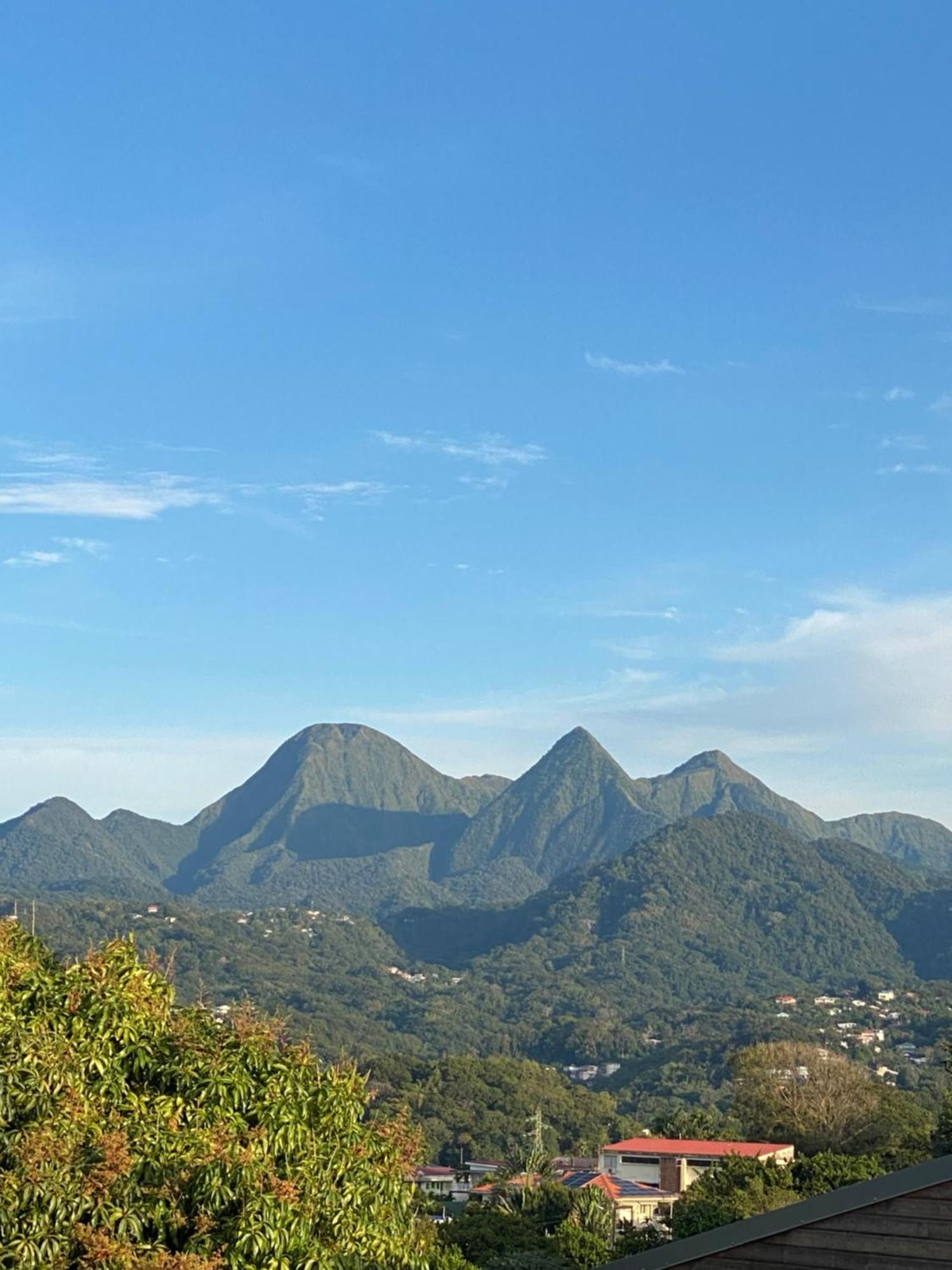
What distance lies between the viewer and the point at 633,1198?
146ft

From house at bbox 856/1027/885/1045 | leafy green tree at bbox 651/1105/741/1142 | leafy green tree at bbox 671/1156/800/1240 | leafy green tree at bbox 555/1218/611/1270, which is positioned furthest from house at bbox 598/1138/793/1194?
house at bbox 856/1027/885/1045

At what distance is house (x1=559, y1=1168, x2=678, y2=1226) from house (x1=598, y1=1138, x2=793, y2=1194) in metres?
0.67

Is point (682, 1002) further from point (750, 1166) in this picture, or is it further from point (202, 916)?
point (750, 1166)

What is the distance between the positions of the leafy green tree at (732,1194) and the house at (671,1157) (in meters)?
5.25

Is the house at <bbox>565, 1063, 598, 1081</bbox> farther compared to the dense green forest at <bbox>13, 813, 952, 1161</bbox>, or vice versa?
the house at <bbox>565, 1063, 598, 1081</bbox>

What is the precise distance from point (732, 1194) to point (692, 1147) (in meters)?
17.4

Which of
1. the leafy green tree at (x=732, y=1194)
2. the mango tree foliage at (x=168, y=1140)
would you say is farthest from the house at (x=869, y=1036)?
the mango tree foliage at (x=168, y=1140)

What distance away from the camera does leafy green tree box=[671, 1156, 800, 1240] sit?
1200 inches

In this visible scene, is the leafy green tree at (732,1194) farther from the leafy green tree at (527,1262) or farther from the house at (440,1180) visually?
the house at (440,1180)

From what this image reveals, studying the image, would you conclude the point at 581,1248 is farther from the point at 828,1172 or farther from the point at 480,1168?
the point at 480,1168

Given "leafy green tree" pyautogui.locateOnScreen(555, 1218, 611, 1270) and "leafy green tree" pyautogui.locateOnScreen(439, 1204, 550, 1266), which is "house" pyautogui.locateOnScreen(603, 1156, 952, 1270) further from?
"leafy green tree" pyautogui.locateOnScreen(439, 1204, 550, 1266)

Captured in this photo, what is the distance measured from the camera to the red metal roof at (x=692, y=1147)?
149 ft

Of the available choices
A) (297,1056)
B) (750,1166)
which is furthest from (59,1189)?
(750,1166)

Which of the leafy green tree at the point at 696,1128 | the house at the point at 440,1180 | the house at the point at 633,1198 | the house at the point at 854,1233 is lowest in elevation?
the house at the point at 440,1180
